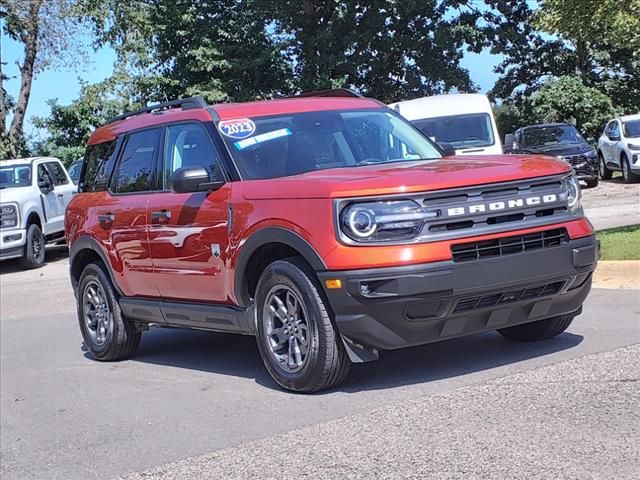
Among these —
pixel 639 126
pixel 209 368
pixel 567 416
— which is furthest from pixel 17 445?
pixel 639 126

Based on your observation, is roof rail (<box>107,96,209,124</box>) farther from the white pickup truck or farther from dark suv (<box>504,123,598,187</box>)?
dark suv (<box>504,123,598,187</box>)

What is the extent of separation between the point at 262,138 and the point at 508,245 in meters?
2.04

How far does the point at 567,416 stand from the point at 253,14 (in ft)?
95.0

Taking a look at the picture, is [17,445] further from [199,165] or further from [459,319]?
[459,319]

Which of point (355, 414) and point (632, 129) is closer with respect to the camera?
point (355, 414)

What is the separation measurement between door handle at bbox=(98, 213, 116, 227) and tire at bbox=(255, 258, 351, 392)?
7.13ft

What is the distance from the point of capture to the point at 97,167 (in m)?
8.47

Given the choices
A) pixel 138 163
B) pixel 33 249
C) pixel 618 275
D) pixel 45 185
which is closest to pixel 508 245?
pixel 138 163

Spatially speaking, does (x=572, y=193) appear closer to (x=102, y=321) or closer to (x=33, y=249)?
(x=102, y=321)

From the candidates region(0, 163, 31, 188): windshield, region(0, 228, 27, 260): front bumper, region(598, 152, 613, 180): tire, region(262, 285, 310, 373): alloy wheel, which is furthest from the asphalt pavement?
region(598, 152, 613, 180): tire

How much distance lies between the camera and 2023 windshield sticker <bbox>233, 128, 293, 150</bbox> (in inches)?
257

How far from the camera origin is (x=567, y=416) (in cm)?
491

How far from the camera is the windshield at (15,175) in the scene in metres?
19.0

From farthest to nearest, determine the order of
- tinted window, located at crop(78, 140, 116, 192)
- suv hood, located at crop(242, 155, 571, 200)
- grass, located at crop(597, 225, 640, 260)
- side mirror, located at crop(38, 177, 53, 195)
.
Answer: side mirror, located at crop(38, 177, 53, 195), grass, located at crop(597, 225, 640, 260), tinted window, located at crop(78, 140, 116, 192), suv hood, located at crop(242, 155, 571, 200)
